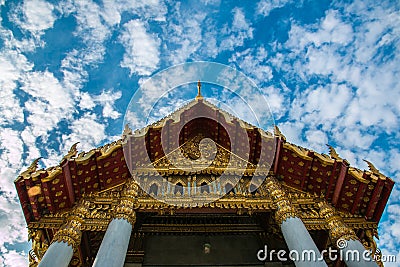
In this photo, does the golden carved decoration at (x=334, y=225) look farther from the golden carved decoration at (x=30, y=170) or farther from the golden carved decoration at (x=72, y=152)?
the golden carved decoration at (x=30, y=170)

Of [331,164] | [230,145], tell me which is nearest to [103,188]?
[230,145]

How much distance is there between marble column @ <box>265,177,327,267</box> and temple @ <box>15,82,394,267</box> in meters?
0.03

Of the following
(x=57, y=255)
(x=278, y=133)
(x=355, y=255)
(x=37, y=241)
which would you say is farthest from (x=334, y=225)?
(x=37, y=241)

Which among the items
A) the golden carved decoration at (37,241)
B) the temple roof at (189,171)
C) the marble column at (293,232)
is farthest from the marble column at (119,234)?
the marble column at (293,232)

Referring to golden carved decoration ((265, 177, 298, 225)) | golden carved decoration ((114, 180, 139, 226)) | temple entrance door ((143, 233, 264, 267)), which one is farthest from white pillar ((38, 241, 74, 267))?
golden carved decoration ((265, 177, 298, 225))

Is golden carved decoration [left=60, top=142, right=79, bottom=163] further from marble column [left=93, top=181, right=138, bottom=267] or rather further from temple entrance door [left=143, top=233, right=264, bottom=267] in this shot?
temple entrance door [left=143, top=233, right=264, bottom=267]

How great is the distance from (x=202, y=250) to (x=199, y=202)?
189 centimetres

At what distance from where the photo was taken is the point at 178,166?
9664 millimetres

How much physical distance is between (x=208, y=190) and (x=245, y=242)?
2.16 m

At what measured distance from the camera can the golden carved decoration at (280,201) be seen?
25.1 feet

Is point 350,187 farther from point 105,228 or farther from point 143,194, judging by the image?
point 105,228

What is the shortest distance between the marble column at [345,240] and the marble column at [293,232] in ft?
2.89

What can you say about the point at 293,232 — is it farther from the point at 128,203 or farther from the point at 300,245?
the point at 128,203

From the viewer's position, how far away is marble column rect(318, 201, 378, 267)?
6.67m
